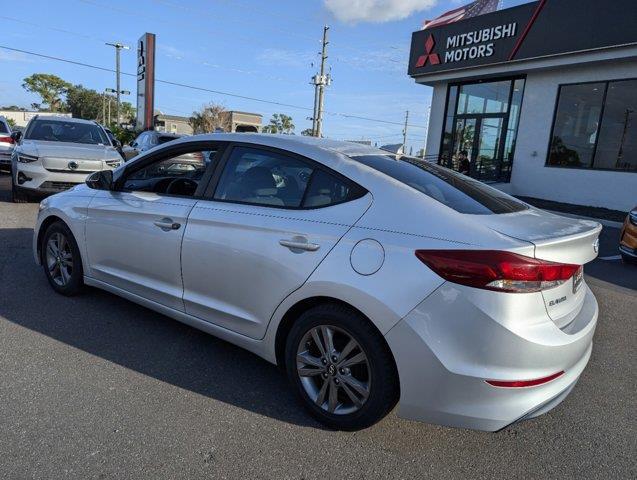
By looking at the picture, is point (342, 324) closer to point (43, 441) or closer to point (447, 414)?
point (447, 414)

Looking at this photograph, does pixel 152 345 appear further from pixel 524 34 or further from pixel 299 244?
pixel 524 34

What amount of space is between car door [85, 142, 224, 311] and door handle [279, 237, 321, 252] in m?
0.90

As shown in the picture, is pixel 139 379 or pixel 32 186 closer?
pixel 139 379

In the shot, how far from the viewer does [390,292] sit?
235cm

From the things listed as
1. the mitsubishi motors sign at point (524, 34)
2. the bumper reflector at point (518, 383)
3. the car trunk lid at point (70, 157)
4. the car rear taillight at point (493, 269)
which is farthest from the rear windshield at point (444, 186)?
the mitsubishi motors sign at point (524, 34)

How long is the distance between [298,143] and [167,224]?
1.08 metres

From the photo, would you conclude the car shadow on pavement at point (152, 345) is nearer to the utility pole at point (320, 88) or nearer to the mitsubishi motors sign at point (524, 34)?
the mitsubishi motors sign at point (524, 34)

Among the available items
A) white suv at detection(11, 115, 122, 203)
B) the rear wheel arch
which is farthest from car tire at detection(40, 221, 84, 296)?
white suv at detection(11, 115, 122, 203)

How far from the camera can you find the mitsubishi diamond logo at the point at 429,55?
56.2 ft

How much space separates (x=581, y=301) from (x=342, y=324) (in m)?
1.34

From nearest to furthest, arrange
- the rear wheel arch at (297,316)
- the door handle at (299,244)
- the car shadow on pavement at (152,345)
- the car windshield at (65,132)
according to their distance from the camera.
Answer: the rear wheel arch at (297,316) < the door handle at (299,244) < the car shadow on pavement at (152,345) < the car windshield at (65,132)

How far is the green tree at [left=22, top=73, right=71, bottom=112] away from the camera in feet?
269

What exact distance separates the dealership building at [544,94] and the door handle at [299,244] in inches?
506

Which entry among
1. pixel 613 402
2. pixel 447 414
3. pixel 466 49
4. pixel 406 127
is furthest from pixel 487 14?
pixel 406 127
